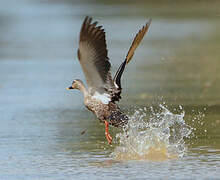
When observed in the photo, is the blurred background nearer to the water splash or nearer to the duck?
the water splash

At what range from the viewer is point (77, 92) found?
50.3ft

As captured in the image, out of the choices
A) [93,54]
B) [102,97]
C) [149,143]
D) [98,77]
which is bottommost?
[149,143]

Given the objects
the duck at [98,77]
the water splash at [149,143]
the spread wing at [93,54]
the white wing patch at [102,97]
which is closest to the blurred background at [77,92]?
the water splash at [149,143]

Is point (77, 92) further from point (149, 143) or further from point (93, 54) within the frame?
point (93, 54)

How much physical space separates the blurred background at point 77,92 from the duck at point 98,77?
0.44 meters

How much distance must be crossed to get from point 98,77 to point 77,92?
5.99 m

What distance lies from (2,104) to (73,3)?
1304 inches

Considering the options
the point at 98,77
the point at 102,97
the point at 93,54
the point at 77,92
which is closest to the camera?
the point at 93,54

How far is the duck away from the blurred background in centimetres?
44

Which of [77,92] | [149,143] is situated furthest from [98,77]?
[77,92]

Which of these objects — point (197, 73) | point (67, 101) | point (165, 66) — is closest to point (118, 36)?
point (165, 66)

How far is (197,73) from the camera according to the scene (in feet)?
53.9

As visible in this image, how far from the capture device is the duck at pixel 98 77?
9.09m

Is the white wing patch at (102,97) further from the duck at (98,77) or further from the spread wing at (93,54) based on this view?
the spread wing at (93,54)
